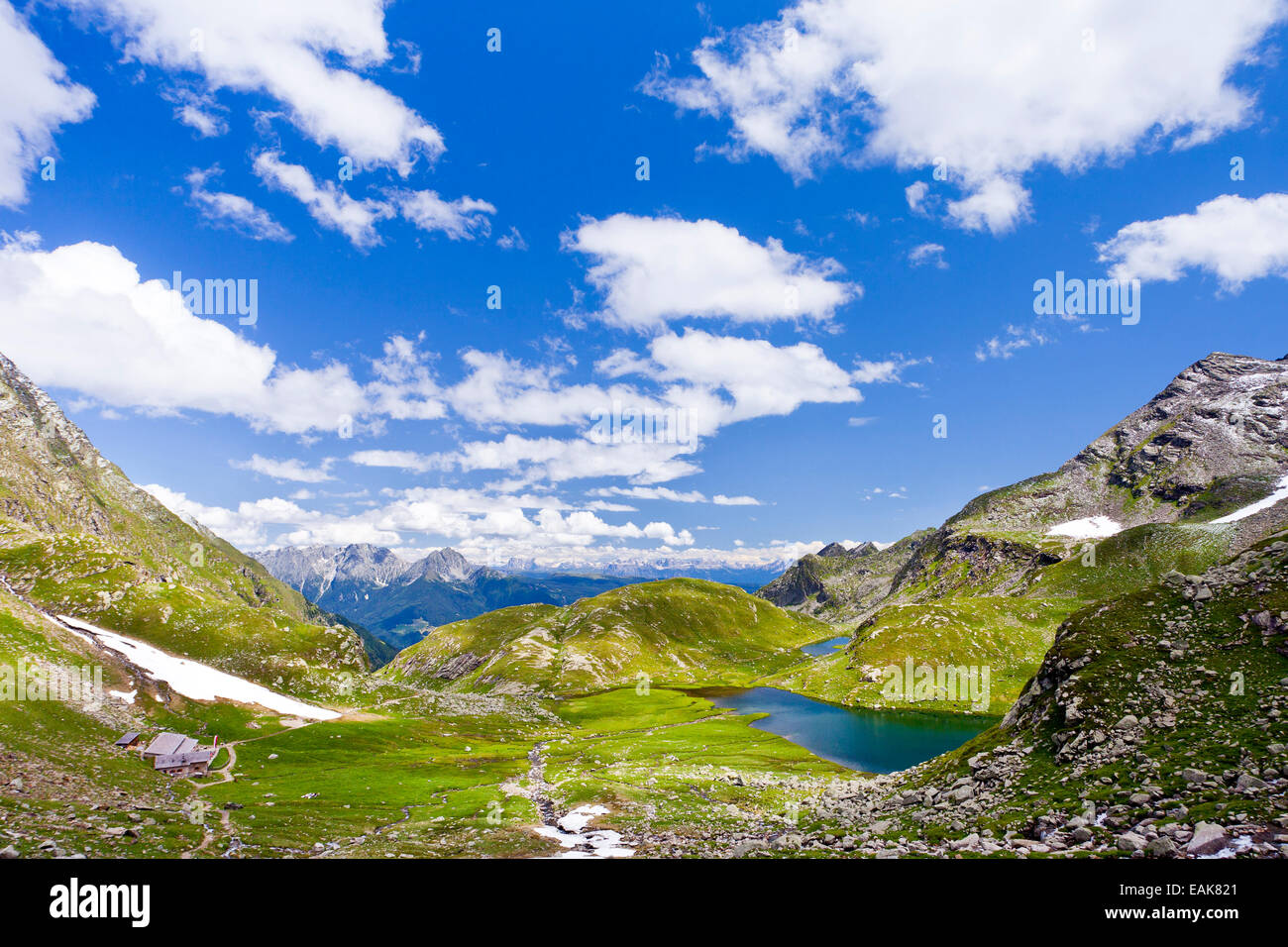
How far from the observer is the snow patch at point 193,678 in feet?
289

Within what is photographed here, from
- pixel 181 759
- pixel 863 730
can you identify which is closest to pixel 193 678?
pixel 181 759

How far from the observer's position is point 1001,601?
19088 centimetres

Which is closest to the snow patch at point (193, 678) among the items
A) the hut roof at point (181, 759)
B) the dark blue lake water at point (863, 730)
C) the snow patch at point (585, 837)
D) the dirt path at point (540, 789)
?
the hut roof at point (181, 759)

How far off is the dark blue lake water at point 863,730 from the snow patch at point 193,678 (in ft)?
320

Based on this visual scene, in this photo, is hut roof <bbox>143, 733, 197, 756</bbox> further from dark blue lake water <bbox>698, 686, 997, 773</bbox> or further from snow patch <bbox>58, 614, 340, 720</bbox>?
dark blue lake water <bbox>698, 686, 997, 773</bbox>

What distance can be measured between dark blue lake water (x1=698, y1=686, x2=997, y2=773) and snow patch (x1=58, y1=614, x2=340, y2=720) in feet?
320

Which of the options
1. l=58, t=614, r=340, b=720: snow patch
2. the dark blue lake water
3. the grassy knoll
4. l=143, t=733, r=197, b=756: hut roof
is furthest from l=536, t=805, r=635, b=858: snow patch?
the grassy knoll

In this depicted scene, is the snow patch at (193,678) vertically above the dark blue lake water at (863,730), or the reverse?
the snow patch at (193,678)

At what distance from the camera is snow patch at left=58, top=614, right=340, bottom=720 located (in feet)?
289

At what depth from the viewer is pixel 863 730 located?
125 meters

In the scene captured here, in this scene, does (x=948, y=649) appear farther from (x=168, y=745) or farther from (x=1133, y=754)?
(x=168, y=745)

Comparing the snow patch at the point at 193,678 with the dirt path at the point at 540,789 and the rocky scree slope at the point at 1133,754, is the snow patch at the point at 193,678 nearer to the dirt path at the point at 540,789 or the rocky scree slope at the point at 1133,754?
the dirt path at the point at 540,789

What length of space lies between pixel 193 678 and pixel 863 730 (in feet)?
442
